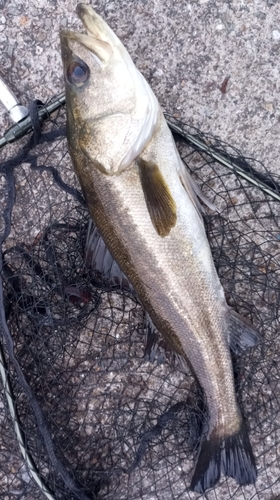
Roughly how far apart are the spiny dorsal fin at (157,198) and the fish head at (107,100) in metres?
0.08

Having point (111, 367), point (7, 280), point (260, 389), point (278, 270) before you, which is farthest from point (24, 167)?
point (260, 389)

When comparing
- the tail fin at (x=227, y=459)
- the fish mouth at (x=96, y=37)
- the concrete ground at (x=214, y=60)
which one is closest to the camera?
the fish mouth at (x=96, y=37)

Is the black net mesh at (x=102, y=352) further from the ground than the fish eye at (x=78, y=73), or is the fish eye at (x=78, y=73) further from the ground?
the fish eye at (x=78, y=73)

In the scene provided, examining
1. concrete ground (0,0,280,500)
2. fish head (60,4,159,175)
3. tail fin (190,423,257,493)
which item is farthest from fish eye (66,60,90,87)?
tail fin (190,423,257,493)

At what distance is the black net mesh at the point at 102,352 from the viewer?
252 cm

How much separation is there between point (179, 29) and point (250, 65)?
40 centimetres

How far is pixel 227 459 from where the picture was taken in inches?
91.6

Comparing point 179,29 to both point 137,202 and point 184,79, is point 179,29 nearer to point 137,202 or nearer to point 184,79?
point 184,79

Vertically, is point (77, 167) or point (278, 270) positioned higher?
point (77, 167)

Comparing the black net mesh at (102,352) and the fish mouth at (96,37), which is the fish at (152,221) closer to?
the fish mouth at (96,37)

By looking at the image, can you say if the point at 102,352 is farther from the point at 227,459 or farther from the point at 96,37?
the point at 96,37

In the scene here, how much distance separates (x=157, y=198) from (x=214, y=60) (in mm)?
912

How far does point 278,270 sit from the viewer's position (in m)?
2.54

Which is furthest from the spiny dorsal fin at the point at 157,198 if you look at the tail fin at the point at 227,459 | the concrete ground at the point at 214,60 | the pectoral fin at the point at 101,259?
the tail fin at the point at 227,459
